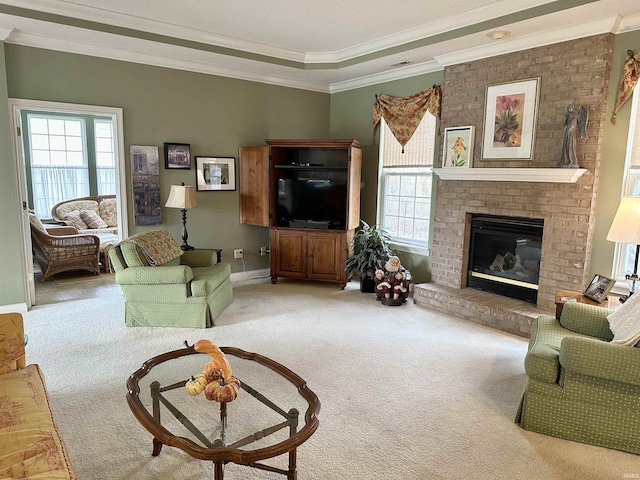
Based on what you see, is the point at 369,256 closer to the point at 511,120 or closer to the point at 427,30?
the point at 511,120

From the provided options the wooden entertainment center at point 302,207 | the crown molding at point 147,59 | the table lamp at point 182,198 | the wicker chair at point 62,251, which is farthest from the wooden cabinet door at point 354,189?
the wicker chair at point 62,251

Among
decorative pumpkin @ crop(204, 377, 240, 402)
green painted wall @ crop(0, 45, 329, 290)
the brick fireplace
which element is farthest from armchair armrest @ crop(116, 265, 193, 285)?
the brick fireplace

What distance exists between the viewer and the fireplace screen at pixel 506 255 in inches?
169

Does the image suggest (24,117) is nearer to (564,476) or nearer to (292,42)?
(292,42)

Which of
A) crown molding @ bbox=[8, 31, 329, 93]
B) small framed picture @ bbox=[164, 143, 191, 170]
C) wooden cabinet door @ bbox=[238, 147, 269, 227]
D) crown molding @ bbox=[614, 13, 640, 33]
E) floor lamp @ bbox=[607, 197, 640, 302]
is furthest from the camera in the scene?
wooden cabinet door @ bbox=[238, 147, 269, 227]

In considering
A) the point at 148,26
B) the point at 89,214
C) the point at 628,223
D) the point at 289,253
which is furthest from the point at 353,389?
the point at 89,214

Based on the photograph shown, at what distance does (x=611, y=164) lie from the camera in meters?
3.73

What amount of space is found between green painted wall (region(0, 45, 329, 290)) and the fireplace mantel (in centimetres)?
244

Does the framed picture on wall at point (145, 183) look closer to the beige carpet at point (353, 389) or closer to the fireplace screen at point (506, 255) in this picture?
the beige carpet at point (353, 389)

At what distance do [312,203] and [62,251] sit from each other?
3.44 m

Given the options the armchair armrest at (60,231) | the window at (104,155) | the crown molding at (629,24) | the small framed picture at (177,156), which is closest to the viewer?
the crown molding at (629,24)

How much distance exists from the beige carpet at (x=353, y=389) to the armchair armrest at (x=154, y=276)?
45 cm

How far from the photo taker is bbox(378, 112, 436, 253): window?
17.5 ft

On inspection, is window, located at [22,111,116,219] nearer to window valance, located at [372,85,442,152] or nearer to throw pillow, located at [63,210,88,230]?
throw pillow, located at [63,210,88,230]
